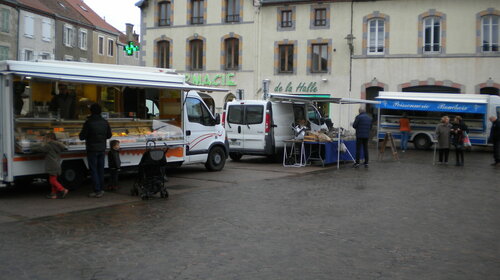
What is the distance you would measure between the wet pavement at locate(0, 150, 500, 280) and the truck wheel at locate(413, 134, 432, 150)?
41.5 feet

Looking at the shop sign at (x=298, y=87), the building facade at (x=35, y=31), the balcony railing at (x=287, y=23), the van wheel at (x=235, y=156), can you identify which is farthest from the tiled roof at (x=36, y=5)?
the van wheel at (x=235, y=156)

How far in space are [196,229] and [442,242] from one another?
3.26 m

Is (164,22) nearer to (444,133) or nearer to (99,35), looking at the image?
(99,35)

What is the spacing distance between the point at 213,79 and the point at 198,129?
2095cm

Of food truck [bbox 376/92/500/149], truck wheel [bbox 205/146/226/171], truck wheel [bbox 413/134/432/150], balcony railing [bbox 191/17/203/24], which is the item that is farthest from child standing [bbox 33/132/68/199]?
balcony railing [bbox 191/17/203/24]

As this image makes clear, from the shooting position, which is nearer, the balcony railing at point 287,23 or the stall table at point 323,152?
the stall table at point 323,152

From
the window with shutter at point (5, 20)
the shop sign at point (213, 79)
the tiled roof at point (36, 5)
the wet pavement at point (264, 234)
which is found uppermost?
the tiled roof at point (36, 5)

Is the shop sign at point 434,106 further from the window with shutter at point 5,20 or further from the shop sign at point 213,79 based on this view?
the window with shutter at point 5,20

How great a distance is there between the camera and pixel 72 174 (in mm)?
10617

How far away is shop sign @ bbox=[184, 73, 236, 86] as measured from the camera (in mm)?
33969

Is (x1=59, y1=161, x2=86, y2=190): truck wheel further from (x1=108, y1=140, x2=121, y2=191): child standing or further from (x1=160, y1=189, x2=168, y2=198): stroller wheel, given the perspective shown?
(x1=160, y1=189, x2=168, y2=198): stroller wheel

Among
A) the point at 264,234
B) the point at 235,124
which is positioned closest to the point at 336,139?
the point at 235,124

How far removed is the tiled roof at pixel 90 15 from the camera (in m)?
49.6

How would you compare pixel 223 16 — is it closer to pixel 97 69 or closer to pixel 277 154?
pixel 277 154
